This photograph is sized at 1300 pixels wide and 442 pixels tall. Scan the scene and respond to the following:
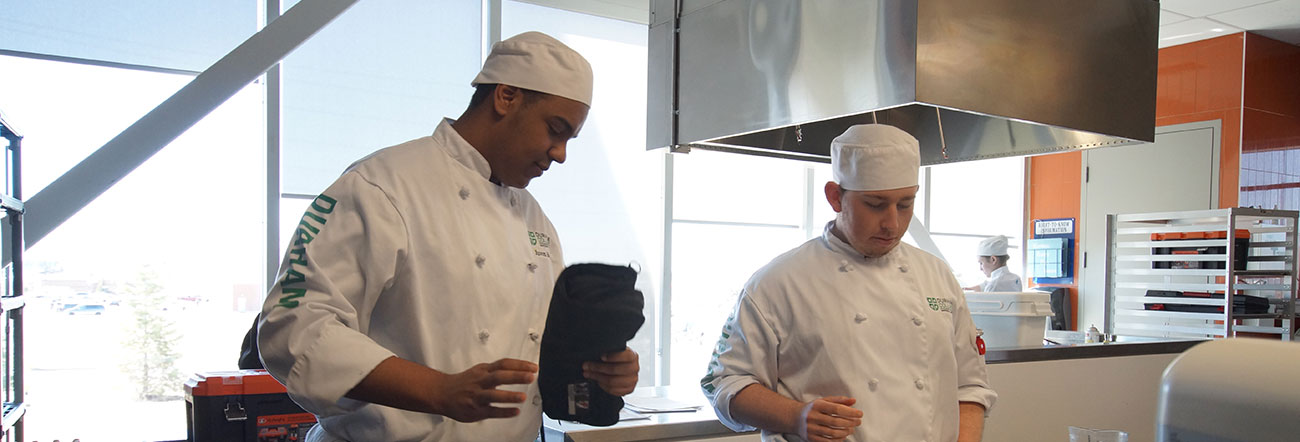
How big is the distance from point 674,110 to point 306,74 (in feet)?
8.90

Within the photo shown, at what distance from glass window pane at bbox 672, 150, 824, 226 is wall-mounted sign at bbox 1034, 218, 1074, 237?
2.35m

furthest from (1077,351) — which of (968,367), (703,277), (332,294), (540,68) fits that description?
(703,277)

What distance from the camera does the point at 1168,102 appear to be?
21.7ft

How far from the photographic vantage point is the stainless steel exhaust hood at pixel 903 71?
220cm

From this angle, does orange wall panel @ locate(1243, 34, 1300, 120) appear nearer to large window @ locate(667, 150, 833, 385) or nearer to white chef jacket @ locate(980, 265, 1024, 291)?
white chef jacket @ locate(980, 265, 1024, 291)

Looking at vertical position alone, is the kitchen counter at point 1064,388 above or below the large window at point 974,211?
below

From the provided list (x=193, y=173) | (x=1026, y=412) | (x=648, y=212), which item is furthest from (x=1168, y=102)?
(x=193, y=173)

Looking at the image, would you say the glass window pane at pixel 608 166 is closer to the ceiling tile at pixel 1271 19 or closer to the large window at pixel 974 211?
the large window at pixel 974 211

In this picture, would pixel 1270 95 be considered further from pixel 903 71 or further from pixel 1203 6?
pixel 903 71

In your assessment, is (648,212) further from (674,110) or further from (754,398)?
(754,398)

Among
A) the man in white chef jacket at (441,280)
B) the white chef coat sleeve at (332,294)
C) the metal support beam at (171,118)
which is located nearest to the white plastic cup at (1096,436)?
the man in white chef jacket at (441,280)

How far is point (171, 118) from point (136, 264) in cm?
93

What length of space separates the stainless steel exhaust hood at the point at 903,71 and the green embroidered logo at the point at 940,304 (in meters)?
0.52

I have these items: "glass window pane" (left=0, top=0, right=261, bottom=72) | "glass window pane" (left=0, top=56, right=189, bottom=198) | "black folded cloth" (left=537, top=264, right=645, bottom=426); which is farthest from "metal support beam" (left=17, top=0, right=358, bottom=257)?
"black folded cloth" (left=537, top=264, right=645, bottom=426)
